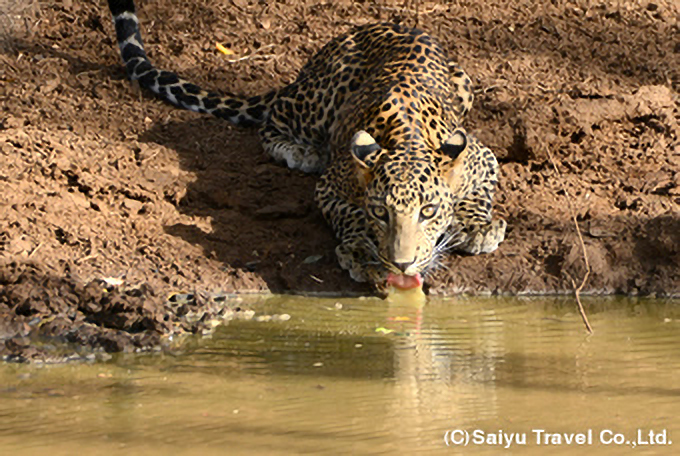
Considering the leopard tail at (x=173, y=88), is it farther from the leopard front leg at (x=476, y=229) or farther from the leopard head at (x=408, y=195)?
the leopard front leg at (x=476, y=229)

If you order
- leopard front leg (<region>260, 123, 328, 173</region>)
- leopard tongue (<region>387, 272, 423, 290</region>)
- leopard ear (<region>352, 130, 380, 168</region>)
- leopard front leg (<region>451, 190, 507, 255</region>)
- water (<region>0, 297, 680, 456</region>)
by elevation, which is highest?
leopard ear (<region>352, 130, 380, 168</region>)

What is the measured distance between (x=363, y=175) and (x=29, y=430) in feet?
11.6

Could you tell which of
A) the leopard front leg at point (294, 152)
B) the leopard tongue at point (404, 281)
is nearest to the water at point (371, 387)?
the leopard tongue at point (404, 281)

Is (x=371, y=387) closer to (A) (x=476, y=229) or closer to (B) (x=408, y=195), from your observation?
(B) (x=408, y=195)

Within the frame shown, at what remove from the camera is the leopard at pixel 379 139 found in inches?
337

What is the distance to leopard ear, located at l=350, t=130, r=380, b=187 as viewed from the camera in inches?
346

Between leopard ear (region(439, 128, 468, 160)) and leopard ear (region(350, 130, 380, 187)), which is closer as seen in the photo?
leopard ear (region(350, 130, 380, 187))

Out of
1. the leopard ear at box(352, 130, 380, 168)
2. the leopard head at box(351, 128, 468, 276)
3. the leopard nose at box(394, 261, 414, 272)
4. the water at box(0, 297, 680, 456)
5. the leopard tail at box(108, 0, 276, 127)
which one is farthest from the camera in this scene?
the leopard tail at box(108, 0, 276, 127)

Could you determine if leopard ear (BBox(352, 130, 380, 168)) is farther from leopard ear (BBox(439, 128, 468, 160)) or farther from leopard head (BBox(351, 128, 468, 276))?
leopard ear (BBox(439, 128, 468, 160))

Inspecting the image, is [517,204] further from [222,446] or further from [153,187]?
[222,446]

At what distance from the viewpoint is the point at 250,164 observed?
10438 millimetres

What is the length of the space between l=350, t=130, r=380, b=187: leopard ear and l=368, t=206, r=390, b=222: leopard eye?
0.29 meters

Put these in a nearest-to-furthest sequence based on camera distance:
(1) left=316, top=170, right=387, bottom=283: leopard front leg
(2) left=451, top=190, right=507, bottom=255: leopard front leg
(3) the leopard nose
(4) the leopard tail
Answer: (3) the leopard nose
(1) left=316, top=170, right=387, bottom=283: leopard front leg
(2) left=451, top=190, right=507, bottom=255: leopard front leg
(4) the leopard tail

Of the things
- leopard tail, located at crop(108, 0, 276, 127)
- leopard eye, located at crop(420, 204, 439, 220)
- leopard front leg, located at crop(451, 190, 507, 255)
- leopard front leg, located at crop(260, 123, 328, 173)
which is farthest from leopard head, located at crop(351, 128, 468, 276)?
leopard tail, located at crop(108, 0, 276, 127)
